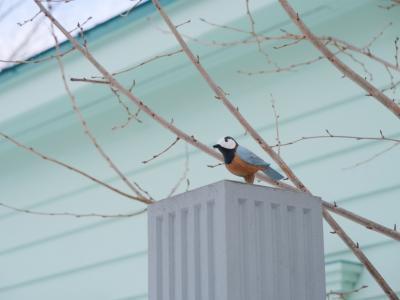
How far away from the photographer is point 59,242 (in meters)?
5.64

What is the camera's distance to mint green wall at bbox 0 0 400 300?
4082 mm

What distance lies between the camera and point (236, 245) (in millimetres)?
2473

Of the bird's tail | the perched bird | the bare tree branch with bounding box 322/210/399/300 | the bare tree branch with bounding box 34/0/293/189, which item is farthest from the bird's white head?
the bare tree branch with bounding box 322/210/399/300

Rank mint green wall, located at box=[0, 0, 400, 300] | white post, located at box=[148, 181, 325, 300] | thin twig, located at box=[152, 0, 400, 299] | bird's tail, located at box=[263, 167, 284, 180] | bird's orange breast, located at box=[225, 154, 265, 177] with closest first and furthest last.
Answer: white post, located at box=[148, 181, 325, 300]
bird's orange breast, located at box=[225, 154, 265, 177]
bird's tail, located at box=[263, 167, 284, 180]
thin twig, located at box=[152, 0, 400, 299]
mint green wall, located at box=[0, 0, 400, 300]

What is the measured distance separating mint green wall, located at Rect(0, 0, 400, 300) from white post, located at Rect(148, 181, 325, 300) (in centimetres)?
134

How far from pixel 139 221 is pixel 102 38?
0.94 metres

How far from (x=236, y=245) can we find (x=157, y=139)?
2721 mm

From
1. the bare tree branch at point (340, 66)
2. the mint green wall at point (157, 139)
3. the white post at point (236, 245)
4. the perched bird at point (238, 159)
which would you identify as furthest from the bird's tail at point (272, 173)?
the mint green wall at point (157, 139)

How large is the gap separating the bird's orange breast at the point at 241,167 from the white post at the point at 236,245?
0.19 m

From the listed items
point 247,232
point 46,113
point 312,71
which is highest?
point 46,113

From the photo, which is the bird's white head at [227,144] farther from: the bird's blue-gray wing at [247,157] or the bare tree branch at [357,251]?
the bare tree branch at [357,251]

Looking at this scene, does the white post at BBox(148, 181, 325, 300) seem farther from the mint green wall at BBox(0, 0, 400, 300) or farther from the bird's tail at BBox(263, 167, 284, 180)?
the mint green wall at BBox(0, 0, 400, 300)

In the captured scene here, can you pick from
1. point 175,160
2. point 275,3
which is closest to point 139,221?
point 175,160

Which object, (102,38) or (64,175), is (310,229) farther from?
(64,175)
